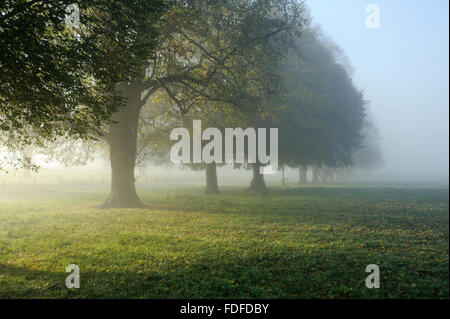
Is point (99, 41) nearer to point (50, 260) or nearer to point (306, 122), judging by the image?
point (50, 260)

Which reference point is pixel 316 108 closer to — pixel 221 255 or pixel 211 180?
pixel 211 180

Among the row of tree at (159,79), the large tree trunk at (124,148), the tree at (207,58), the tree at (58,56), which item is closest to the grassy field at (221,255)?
the large tree trunk at (124,148)

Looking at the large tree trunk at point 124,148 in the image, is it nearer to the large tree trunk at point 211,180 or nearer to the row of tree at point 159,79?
the row of tree at point 159,79

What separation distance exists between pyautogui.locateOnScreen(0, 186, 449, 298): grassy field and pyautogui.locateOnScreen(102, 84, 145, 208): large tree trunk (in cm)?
294

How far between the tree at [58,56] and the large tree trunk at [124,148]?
30.4ft

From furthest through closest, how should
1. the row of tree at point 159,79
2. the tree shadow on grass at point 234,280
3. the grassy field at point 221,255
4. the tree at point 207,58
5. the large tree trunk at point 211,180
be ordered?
1. the large tree trunk at point 211,180
2. the tree at point 207,58
3. the row of tree at point 159,79
4. the grassy field at point 221,255
5. the tree shadow on grass at point 234,280

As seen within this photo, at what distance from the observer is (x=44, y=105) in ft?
31.0

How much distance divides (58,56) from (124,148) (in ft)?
39.1

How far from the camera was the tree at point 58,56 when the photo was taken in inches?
342

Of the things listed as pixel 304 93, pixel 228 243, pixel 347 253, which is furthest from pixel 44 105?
pixel 304 93

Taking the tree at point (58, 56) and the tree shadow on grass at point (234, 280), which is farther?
the tree at point (58, 56)

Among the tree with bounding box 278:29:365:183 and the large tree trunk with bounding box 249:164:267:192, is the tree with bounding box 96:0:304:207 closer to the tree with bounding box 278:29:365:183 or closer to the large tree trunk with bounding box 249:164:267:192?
the tree with bounding box 278:29:365:183

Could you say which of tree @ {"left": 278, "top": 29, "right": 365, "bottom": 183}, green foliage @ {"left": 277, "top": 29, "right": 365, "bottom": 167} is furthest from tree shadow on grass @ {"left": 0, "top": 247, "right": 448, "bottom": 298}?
tree @ {"left": 278, "top": 29, "right": 365, "bottom": 183}
